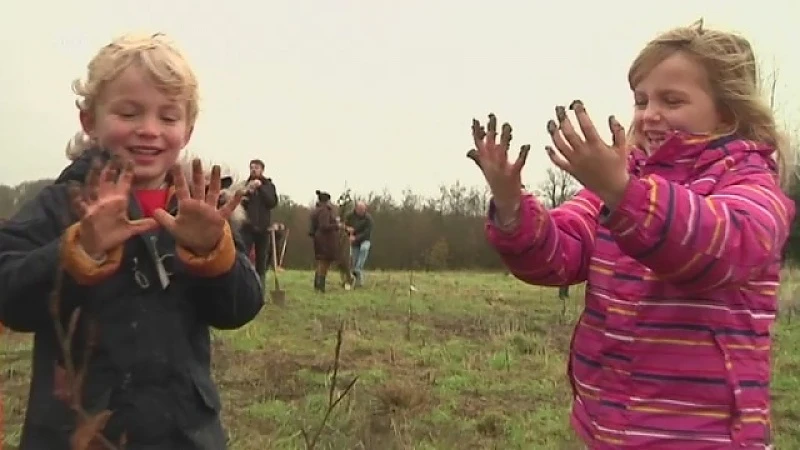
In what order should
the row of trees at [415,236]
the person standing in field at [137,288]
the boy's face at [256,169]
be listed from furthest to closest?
the row of trees at [415,236] → the boy's face at [256,169] → the person standing in field at [137,288]

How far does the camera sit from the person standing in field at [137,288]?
2.16m

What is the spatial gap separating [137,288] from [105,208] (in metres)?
0.49

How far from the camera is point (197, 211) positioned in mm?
1939

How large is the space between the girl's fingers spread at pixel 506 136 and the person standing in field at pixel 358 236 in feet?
53.3

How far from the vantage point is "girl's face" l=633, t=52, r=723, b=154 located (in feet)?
7.98

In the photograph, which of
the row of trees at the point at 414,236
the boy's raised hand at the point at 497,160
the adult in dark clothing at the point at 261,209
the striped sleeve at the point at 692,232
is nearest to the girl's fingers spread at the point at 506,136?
the boy's raised hand at the point at 497,160

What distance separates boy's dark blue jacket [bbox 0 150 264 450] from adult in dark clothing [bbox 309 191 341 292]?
47.1 feet

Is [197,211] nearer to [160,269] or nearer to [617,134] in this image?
[160,269]

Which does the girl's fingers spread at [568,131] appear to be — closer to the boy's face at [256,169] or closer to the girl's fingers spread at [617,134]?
the girl's fingers spread at [617,134]

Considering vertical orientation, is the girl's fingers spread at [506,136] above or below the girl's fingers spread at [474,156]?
above

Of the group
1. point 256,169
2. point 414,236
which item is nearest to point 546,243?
point 256,169

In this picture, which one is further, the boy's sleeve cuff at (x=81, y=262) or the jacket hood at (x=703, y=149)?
the jacket hood at (x=703, y=149)

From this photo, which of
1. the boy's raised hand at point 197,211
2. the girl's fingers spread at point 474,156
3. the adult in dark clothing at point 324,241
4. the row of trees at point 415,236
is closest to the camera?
the boy's raised hand at point 197,211

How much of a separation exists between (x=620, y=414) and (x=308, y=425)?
4.12 metres
